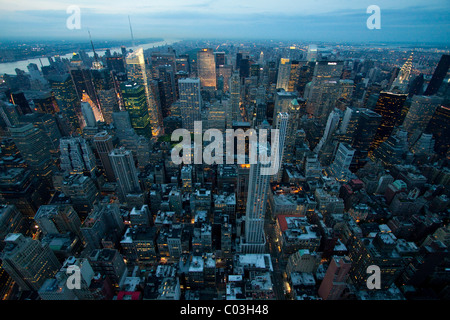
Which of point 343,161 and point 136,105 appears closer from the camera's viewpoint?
point 343,161

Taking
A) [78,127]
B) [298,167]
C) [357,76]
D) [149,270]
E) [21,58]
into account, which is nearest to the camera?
[149,270]

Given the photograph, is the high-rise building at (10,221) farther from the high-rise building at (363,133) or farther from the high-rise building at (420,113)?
the high-rise building at (420,113)

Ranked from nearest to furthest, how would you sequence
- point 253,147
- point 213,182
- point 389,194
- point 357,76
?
point 253,147, point 389,194, point 213,182, point 357,76

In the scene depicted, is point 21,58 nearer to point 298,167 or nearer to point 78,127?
point 78,127

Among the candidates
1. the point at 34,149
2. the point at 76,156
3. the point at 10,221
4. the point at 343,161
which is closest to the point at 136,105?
the point at 76,156

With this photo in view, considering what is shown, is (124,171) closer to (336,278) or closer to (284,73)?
(336,278)

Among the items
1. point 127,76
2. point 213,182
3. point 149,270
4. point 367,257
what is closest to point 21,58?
point 127,76

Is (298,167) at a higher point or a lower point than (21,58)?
lower
